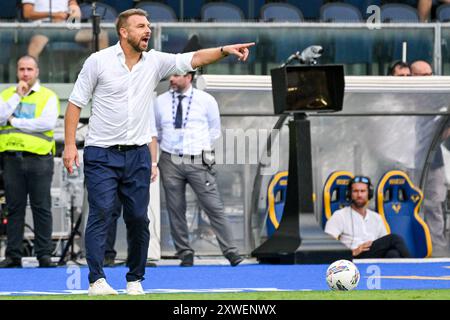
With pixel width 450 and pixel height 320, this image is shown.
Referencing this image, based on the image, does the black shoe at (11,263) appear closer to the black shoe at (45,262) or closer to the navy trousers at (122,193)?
the black shoe at (45,262)

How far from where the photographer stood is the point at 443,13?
56.1 feet

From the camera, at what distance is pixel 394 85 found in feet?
48.3

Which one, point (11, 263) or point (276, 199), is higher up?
point (276, 199)

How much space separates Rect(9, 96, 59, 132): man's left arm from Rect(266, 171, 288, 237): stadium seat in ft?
9.52

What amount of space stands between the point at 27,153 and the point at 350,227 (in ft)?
12.1

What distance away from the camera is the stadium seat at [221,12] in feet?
53.7

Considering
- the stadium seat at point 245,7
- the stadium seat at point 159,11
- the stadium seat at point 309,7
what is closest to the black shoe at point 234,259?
the stadium seat at point 159,11

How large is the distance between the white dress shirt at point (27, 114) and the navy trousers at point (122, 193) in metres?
3.94

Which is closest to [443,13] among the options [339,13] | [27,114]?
[339,13]

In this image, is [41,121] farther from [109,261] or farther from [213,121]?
[213,121]
